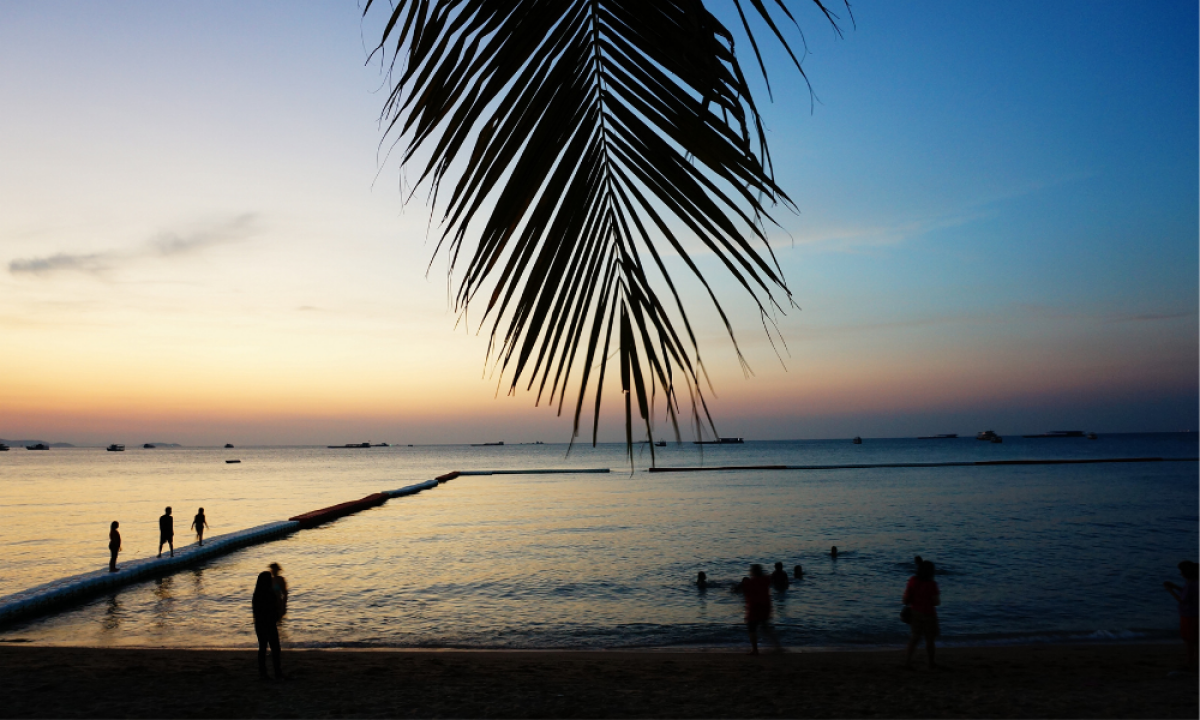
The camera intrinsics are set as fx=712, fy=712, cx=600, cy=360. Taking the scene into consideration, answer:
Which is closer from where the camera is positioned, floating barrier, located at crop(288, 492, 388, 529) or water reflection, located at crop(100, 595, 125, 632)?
water reflection, located at crop(100, 595, 125, 632)

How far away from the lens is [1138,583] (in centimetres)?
2361

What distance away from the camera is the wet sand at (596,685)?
10.9 m

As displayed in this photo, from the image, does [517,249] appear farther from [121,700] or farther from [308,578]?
[308,578]

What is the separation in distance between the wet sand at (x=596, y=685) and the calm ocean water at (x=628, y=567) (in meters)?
2.17

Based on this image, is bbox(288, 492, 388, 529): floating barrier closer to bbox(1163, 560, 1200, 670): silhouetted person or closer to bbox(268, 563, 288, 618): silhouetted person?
bbox(268, 563, 288, 618): silhouetted person

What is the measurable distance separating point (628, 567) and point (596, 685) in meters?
15.0

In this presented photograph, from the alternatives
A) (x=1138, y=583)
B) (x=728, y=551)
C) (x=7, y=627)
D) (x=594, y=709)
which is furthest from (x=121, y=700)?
(x=1138, y=583)

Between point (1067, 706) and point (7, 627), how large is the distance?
2241cm

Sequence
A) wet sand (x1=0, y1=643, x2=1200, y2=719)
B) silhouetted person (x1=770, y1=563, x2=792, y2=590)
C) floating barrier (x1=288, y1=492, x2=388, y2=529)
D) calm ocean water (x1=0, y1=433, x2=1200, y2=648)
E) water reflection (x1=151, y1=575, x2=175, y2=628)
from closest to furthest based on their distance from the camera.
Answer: wet sand (x1=0, y1=643, x2=1200, y2=719) < calm ocean water (x1=0, y1=433, x2=1200, y2=648) < water reflection (x1=151, y1=575, x2=175, y2=628) < silhouetted person (x1=770, y1=563, x2=792, y2=590) < floating barrier (x1=288, y1=492, x2=388, y2=529)

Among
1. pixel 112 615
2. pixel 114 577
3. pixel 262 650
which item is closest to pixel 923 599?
pixel 262 650

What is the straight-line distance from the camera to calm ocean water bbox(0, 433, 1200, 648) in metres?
18.0

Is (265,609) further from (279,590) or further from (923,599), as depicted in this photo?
(923,599)

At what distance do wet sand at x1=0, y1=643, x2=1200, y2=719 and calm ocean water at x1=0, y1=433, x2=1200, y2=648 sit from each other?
2.17 m

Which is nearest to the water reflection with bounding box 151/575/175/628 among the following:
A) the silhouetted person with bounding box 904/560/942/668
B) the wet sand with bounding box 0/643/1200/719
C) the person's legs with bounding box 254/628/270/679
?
the wet sand with bounding box 0/643/1200/719
